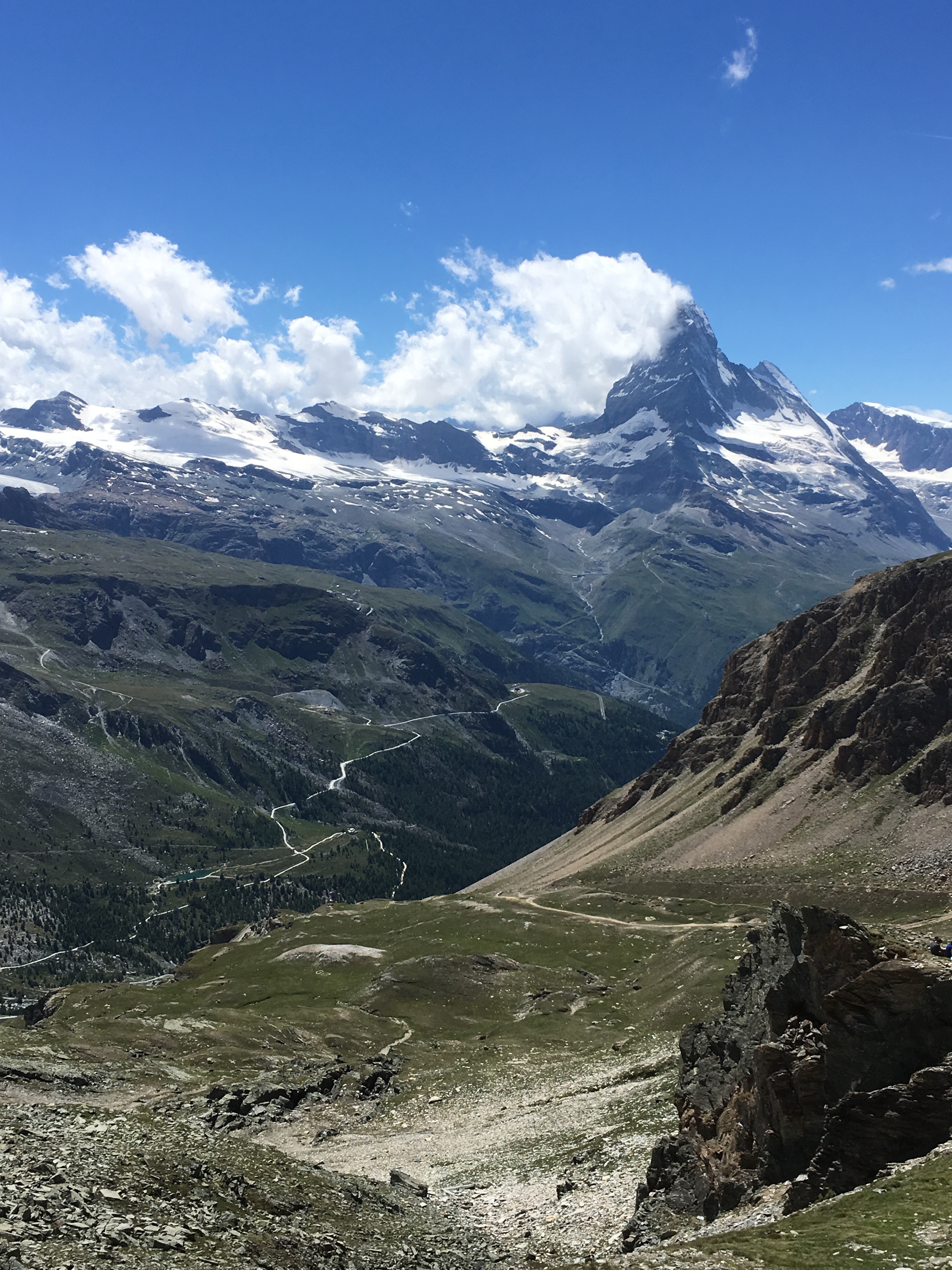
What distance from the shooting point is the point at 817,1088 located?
46.2 m

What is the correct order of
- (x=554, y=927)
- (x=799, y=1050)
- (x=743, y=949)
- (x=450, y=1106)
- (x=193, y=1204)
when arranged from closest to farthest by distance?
(x=193, y=1204), (x=799, y=1050), (x=450, y=1106), (x=743, y=949), (x=554, y=927)

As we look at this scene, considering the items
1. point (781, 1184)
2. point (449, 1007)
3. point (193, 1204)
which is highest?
point (193, 1204)

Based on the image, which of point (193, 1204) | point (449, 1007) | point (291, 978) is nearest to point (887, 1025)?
point (193, 1204)

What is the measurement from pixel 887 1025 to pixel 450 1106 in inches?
2237

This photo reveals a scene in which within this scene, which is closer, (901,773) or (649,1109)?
(649,1109)

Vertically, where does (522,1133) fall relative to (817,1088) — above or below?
below

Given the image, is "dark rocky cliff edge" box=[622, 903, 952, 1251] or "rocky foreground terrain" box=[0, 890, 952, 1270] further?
"dark rocky cliff edge" box=[622, 903, 952, 1251]

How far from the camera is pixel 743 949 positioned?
131875 mm

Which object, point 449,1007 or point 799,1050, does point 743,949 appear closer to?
point 449,1007

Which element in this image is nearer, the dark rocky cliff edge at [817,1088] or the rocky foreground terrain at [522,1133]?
the rocky foreground terrain at [522,1133]

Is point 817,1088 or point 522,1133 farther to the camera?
point 522,1133

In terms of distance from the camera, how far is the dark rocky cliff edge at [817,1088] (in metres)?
41.2

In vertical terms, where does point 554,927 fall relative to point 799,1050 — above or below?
below

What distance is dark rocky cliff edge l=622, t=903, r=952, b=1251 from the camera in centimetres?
4119
